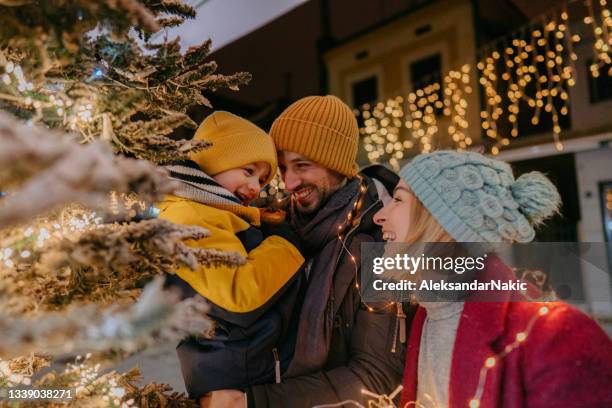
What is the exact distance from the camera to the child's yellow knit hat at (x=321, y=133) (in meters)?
1.86

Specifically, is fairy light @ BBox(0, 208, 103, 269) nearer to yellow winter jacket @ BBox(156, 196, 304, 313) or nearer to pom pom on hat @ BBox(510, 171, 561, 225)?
yellow winter jacket @ BBox(156, 196, 304, 313)

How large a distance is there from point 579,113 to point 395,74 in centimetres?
414

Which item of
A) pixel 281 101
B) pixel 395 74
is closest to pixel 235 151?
pixel 395 74

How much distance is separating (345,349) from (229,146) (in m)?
0.92

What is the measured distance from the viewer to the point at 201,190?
136 centimetres

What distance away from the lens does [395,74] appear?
9.86 metres

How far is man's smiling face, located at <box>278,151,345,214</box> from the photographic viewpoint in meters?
1.83

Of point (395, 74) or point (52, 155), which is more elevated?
point (395, 74)

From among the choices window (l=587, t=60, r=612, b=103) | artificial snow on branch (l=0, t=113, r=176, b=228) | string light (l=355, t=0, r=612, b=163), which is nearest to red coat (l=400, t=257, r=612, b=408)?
artificial snow on branch (l=0, t=113, r=176, b=228)

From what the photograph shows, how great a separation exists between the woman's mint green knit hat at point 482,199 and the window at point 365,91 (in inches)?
370

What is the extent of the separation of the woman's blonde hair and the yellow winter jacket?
403mm

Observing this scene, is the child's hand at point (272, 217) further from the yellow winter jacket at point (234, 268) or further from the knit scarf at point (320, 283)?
the yellow winter jacket at point (234, 268)

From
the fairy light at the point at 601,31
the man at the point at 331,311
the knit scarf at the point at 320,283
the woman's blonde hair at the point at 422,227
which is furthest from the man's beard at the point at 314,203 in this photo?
the fairy light at the point at 601,31

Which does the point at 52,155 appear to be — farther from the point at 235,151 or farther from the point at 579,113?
the point at 579,113
